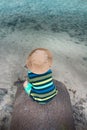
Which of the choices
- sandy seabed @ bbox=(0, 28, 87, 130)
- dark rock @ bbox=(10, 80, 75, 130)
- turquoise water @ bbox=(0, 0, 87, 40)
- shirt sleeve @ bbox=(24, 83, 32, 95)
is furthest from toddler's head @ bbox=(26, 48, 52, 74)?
turquoise water @ bbox=(0, 0, 87, 40)

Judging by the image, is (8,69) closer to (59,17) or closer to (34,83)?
(34,83)

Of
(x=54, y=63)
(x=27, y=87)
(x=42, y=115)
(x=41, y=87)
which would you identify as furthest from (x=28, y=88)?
(x=54, y=63)

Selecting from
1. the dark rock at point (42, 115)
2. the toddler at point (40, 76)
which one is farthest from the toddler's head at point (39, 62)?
the dark rock at point (42, 115)

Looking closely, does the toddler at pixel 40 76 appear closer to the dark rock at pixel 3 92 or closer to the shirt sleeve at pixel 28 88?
the shirt sleeve at pixel 28 88

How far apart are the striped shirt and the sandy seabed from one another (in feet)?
1.89

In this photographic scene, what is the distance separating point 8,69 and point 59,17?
206cm

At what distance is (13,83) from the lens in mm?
3088

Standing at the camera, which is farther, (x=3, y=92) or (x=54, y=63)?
(x=54, y=63)

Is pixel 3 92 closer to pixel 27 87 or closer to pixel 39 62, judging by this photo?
pixel 27 87

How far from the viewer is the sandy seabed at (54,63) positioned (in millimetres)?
2758

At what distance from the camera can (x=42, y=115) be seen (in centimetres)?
215

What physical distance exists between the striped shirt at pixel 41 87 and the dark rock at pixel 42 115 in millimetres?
69

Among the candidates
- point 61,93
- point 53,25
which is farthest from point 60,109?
point 53,25

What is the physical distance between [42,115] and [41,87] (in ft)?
0.85
